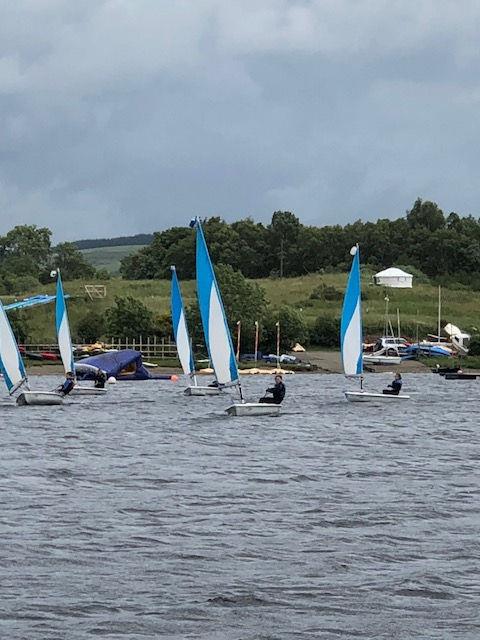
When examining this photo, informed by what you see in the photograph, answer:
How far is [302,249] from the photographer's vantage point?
191 meters

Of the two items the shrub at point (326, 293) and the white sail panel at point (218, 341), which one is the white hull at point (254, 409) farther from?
the shrub at point (326, 293)

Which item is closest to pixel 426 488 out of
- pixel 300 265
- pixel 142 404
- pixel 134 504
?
pixel 134 504

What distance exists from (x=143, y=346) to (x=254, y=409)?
68518 mm

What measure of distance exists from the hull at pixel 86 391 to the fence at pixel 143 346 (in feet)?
154

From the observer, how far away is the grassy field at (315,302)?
135250 mm

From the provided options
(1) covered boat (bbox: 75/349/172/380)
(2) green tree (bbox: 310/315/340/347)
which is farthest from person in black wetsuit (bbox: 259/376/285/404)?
(2) green tree (bbox: 310/315/340/347)

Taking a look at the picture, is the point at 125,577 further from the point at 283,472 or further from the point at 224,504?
the point at 283,472

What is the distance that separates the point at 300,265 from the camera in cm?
19100

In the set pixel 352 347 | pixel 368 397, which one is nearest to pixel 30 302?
pixel 352 347

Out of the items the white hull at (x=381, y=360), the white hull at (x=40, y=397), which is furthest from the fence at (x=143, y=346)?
the white hull at (x=40, y=397)

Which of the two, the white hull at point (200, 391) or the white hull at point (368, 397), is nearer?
the white hull at point (368, 397)

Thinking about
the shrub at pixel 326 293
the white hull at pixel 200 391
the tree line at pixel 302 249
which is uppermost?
the tree line at pixel 302 249

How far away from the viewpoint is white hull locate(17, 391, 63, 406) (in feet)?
195

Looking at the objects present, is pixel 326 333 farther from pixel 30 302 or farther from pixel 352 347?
pixel 352 347
